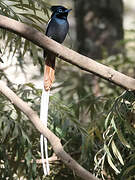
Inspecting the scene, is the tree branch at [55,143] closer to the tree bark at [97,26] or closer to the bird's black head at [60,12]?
the bird's black head at [60,12]

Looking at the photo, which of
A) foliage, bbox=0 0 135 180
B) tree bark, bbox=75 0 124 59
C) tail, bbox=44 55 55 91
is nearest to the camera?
tail, bbox=44 55 55 91

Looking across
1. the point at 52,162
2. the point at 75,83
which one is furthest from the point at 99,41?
the point at 52,162

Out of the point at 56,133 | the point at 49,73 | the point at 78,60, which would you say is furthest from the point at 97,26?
the point at 78,60

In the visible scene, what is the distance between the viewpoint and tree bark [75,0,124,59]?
4699 millimetres

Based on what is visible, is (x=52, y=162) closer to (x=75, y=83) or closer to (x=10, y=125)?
(x=10, y=125)

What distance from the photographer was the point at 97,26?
472 centimetres

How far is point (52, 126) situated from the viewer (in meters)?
2.76

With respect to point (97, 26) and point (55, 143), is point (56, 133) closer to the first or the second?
point (55, 143)

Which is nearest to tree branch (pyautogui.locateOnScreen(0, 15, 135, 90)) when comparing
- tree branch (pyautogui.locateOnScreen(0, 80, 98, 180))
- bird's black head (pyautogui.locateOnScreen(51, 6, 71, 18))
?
tree branch (pyautogui.locateOnScreen(0, 80, 98, 180))

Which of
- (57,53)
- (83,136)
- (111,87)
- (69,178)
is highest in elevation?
(111,87)

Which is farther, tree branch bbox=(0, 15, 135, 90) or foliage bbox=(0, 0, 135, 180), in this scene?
foliage bbox=(0, 0, 135, 180)

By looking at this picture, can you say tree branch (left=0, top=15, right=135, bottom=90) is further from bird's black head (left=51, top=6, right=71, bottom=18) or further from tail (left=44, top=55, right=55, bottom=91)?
bird's black head (left=51, top=6, right=71, bottom=18)

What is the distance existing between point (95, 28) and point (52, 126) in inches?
85.2

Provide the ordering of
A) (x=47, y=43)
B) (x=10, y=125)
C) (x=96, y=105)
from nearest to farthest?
1. (x=47, y=43)
2. (x=10, y=125)
3. (x=96, y=105)
